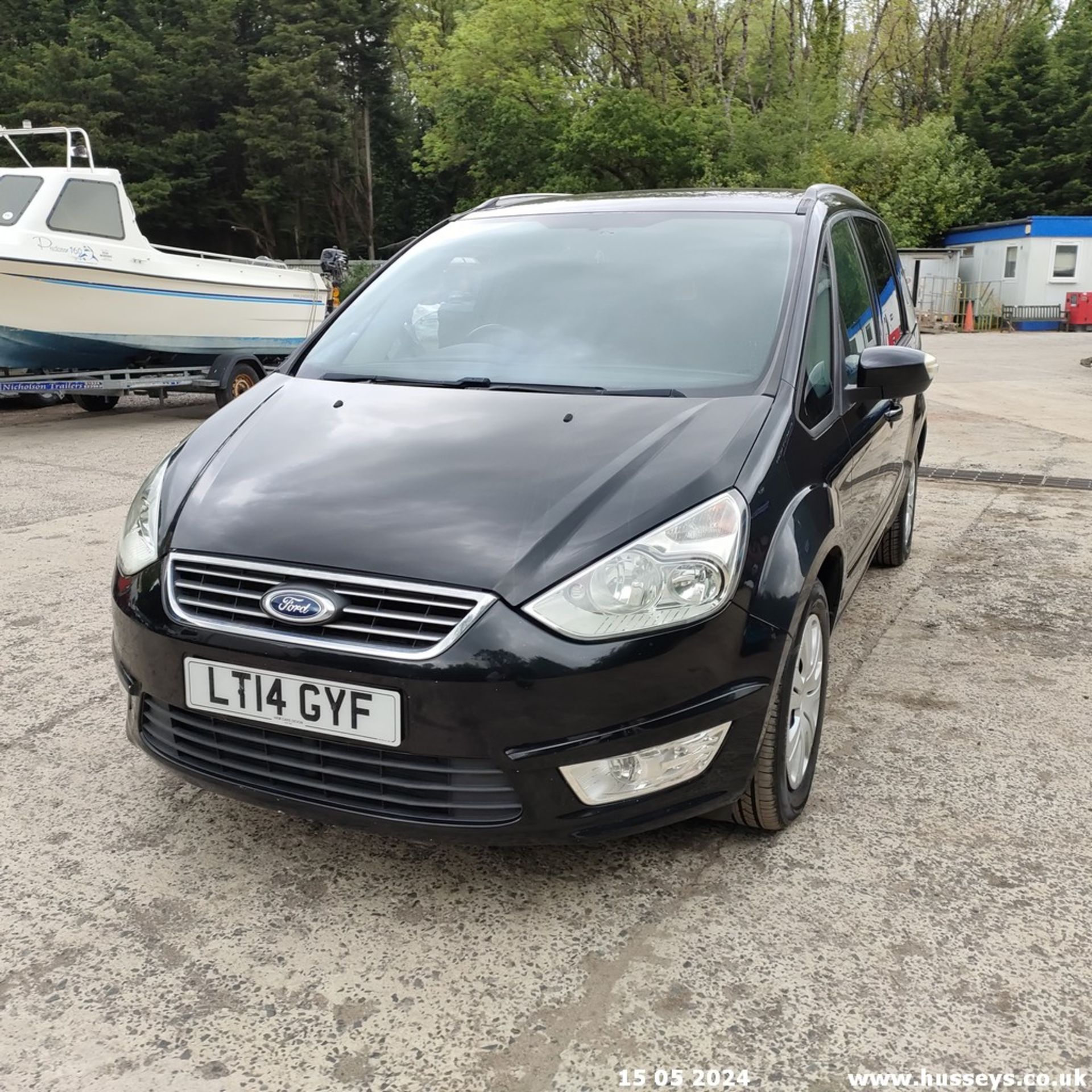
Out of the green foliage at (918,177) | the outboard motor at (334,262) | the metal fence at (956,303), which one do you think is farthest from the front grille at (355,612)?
the green foliage at (918,177)

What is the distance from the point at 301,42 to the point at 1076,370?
28.2 m

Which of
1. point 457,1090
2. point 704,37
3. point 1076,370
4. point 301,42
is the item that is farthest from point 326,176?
point 457,1090

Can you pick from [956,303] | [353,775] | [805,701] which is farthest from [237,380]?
[956,303]

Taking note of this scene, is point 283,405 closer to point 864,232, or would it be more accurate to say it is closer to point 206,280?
point 864,232

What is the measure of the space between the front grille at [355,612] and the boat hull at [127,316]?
326 inches

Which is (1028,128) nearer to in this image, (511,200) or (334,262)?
(334,262)

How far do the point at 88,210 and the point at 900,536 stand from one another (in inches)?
322

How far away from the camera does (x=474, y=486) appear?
240cm

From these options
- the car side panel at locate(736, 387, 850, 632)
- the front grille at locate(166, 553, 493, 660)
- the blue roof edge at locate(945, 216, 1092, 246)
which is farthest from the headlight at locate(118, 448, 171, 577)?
the blue roof edge at locate(945, 216, 1092, 246)

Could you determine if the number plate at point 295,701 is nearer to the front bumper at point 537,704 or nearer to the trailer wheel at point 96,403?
the front bumper at point 537,704

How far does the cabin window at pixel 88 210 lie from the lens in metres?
9.59

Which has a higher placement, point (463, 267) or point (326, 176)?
point (326, 176)

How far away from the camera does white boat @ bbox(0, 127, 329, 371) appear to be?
9.38m

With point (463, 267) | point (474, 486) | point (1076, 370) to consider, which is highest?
point (463, 267)
